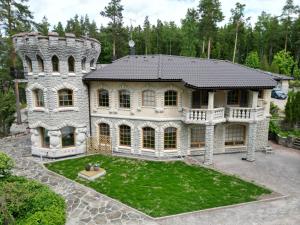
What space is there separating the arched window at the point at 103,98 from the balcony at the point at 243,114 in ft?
34.2

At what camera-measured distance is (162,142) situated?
20.0 meters

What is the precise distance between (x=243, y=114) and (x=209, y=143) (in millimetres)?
3600

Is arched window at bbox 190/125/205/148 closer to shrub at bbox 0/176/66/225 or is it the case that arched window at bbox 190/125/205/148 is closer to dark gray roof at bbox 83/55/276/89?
dark gray roof at bbox 83/55/276/89

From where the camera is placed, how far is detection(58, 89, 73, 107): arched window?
19888 mm

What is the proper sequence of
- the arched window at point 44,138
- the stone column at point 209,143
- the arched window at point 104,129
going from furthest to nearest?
the arched window at point 104,129
the arched window at point 44,138
the stone column at point 209,143

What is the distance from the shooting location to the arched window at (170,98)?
19578 mm

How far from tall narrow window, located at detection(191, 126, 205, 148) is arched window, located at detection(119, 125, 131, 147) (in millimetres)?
5617

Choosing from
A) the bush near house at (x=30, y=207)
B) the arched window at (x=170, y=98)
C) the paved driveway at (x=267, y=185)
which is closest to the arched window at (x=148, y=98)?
the arched window at (x=170, y=98)

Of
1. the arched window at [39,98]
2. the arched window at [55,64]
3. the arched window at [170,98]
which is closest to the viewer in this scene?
the arched window at [55,64]

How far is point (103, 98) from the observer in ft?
70.4

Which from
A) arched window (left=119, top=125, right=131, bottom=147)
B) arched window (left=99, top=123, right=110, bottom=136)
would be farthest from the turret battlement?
arched window (left=119, top=125, right=131, bottom=147)

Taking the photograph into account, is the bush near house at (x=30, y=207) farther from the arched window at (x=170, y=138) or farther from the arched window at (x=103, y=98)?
the arched window at (x=103, y=98)

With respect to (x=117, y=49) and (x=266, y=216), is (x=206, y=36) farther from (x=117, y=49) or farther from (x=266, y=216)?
(x=266, y=216)

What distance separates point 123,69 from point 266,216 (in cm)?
1481
